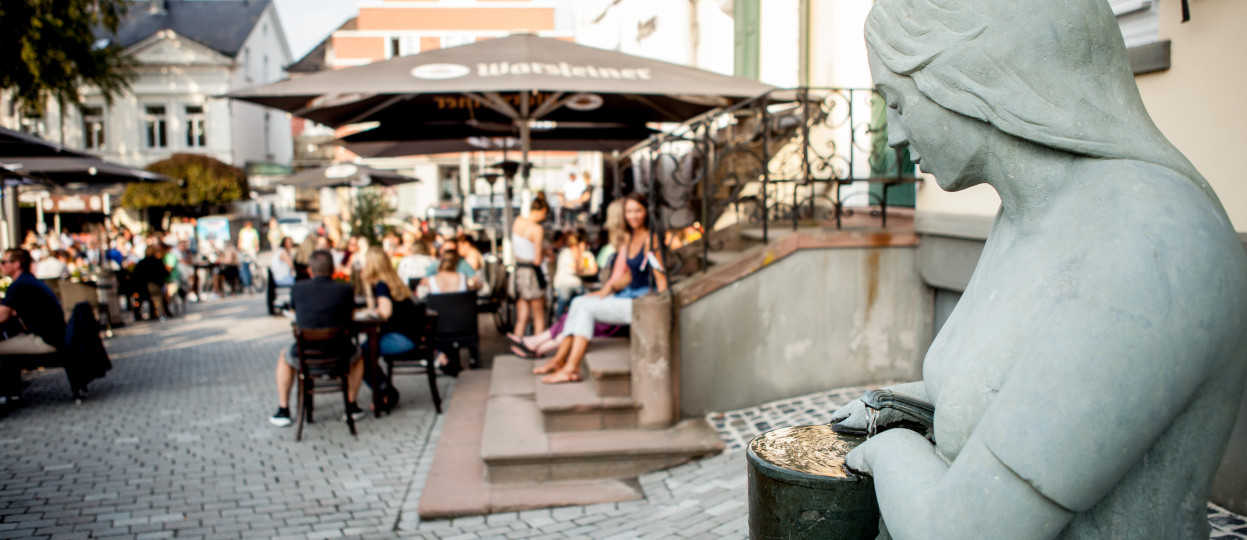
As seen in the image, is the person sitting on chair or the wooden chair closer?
the wooden chair

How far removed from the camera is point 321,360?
684cm

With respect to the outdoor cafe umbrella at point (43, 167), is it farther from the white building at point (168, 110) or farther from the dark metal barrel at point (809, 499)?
the white building at point (168, 110)

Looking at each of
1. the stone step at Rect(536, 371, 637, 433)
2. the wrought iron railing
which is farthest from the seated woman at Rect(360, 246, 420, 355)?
the wrought iron railing

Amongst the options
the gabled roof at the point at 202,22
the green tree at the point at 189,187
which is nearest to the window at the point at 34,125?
the green tree at the point at 189,187

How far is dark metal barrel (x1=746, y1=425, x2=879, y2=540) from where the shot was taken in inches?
59.4

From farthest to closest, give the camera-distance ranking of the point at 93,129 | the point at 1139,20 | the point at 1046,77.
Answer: the point at 93,129, the point at 1139,20, the point at 1046,77

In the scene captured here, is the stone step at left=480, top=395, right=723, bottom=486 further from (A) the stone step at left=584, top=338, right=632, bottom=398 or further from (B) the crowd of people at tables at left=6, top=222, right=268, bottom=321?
(B) the crowd of people at tables at left=6, top=222, right=268, bottom=321

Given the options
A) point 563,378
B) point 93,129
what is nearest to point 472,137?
point 563,378

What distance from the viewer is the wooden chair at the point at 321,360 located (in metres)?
6.69

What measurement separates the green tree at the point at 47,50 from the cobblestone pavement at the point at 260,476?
12261 mm

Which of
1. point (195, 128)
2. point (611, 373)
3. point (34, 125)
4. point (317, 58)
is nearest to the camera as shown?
point (611, 373)

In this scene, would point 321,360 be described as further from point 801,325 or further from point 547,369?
point 801,325

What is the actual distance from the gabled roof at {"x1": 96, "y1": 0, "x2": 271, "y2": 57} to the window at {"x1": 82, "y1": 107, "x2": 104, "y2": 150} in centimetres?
392

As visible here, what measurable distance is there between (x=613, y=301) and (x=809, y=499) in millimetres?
5236
